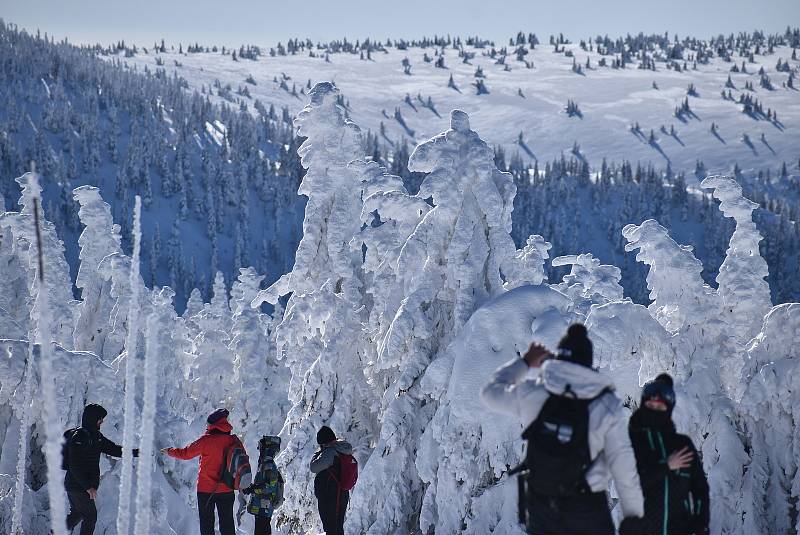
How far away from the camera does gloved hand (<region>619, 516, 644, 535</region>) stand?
16.7 feet

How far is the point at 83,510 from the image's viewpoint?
32.9ft

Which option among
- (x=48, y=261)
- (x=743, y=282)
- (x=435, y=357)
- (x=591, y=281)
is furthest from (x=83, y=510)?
(x=591, y=281)

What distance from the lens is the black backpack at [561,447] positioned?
492 centimetres

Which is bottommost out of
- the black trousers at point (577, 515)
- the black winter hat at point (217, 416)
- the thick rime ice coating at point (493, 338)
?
the black trousers at point (577, 515)

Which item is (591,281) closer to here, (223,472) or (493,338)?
(493,338)

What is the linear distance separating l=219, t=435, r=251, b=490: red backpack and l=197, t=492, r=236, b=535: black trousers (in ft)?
0.84

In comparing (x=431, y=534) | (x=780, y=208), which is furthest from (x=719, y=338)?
(x=780, y=208)

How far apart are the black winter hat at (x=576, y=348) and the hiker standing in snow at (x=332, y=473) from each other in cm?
516

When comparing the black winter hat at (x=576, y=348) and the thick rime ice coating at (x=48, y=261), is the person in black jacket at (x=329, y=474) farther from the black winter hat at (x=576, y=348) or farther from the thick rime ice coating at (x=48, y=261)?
the thick rime ice coating at (x=48, y=261)

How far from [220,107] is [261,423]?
18173cm

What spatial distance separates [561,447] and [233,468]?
5.41 metres

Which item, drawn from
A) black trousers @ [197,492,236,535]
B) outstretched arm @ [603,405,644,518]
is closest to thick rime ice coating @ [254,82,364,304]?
black trousers @ [197,492,236,535]

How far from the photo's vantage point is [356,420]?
16.7 metres

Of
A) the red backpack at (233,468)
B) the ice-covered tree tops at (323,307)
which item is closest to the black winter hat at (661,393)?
the red backpack at (233,468)
